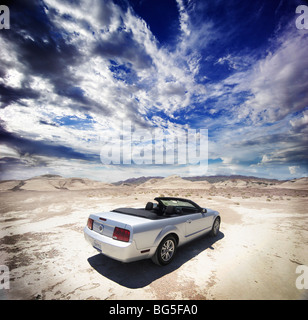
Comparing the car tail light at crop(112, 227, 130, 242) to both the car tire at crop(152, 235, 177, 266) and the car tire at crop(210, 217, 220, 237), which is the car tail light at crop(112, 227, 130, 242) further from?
the car tire at crop(210, 217, 220, 237)

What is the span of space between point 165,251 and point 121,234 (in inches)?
49.8

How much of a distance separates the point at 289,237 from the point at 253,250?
232 cm

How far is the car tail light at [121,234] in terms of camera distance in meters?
3.09

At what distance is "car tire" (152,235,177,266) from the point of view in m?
3.54

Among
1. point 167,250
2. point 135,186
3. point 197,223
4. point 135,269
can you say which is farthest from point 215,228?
point 135,186

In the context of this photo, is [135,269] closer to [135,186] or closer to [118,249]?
[118,249]

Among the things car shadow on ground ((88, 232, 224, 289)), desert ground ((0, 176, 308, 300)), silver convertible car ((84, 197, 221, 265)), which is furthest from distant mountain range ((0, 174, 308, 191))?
silver convertible car ((84, 197, 221, 265))

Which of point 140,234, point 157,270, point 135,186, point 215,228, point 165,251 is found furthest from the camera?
point 135,186

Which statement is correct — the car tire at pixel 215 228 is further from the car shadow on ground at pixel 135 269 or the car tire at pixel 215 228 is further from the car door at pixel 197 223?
the car shadow on ground at pixel 135 269

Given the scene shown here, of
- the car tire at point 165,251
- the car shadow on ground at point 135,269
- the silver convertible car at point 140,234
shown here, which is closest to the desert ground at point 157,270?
the car shadow on ground at point 135,269

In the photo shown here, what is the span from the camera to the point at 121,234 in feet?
10.4

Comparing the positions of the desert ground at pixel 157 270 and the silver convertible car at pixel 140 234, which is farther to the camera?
the silver convertible car at pixel 140 234

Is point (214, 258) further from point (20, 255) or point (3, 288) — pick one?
point (20, 255)

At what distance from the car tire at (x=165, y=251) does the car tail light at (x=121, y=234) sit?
90cm
